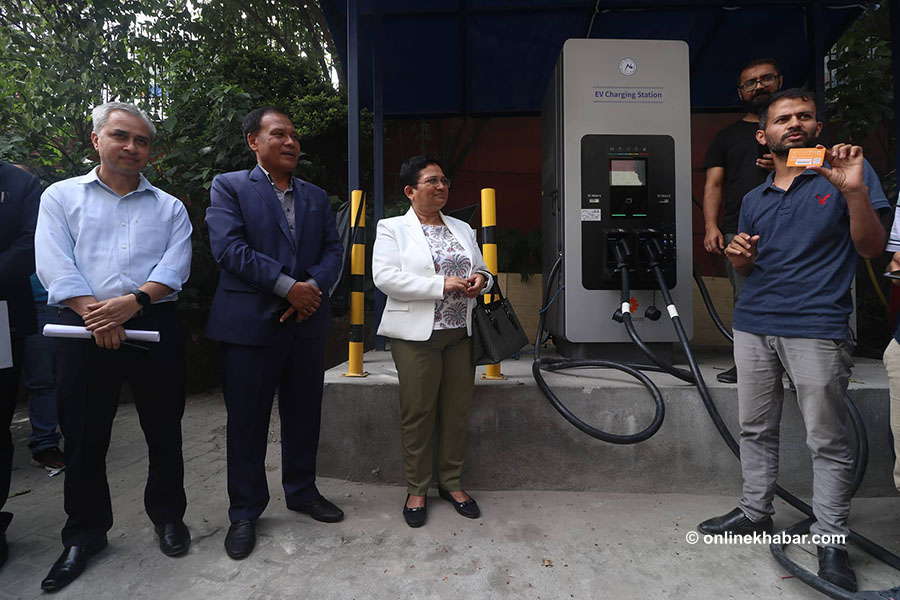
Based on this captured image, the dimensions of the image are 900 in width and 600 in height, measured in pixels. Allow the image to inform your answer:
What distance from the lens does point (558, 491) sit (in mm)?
3025

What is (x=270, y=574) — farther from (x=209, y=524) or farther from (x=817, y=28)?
(x=817, y=28)

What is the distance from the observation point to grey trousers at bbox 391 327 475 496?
2.61 metres

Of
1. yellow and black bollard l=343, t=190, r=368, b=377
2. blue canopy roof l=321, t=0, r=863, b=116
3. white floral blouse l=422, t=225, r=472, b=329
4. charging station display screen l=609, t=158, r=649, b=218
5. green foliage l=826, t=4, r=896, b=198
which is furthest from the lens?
green foliage l=826, t=4, r=896, b=198

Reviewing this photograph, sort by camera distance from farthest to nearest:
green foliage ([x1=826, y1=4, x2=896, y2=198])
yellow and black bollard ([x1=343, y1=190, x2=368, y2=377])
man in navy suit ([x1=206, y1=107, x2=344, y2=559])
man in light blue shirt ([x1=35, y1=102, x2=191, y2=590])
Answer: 1. green foliage ([x1=826, y1=4, x2=896, y2=198])
2. yellow and black bollard ([x1=343, y1=190, x2=368, y2=377])
3. man in navy suit ([x1=206, y1=107, x2=344, y2=559])
4. man in light blue shirt ([x1=35, y1=102, x2=191, y2=590])

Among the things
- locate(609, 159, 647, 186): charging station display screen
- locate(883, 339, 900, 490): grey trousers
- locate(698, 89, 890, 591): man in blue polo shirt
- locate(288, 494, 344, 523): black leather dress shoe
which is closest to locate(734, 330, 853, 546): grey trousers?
locate(698, 89, 890, 591): man in blue polo shirt

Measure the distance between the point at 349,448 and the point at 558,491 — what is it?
1238 mm

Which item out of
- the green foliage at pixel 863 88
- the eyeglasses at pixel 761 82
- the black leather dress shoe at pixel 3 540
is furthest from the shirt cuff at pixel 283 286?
the green foliage at pixel 863 88

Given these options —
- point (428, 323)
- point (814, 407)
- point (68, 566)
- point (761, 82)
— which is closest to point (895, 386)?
point (814, 407)

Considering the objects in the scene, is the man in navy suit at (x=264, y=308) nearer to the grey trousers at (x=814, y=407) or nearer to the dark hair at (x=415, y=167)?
the dark hair at (x=415, y=167)

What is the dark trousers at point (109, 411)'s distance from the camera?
2.21 m

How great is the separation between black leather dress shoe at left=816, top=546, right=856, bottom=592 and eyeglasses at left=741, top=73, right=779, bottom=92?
8.12 ft

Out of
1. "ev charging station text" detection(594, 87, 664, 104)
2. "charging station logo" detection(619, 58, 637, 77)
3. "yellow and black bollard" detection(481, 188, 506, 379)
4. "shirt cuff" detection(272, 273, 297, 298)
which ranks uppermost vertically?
"charging station logo" detection(619, 58, 637, 77)

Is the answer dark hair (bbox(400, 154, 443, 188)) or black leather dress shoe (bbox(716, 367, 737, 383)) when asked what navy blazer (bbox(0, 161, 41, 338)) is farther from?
black leather dress shoe (bbox(716, 367, 737, 383))

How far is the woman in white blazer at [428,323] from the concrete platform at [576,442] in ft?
1.10
